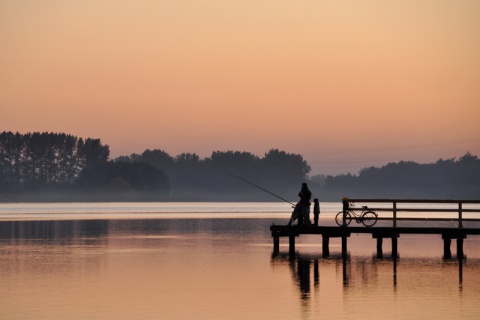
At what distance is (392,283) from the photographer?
34906 millimetres

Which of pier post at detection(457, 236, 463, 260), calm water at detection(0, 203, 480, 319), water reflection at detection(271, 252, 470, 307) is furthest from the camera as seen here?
pier post at detection(457, 236, 463, 260)

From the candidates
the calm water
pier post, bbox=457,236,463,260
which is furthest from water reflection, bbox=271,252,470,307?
pier post, bbox=457,236,463,260

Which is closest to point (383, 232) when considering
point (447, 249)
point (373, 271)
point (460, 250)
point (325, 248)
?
point (325, 248)

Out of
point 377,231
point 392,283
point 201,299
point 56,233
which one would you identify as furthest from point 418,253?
point 56,233

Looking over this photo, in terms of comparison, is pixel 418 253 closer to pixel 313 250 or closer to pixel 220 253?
pixel 313 250

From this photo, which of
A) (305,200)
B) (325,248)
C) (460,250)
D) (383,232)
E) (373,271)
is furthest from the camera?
(325,248)

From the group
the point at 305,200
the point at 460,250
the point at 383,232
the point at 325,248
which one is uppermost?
the point at 305,200

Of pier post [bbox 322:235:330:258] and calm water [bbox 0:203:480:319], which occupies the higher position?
pier post [bbox 322:235:330:258]

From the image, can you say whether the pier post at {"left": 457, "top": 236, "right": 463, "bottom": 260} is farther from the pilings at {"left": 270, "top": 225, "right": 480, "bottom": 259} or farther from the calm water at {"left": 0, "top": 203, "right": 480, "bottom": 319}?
the calm water at {"left": 0, "top": 203, "right": 480, "bottom": 319}

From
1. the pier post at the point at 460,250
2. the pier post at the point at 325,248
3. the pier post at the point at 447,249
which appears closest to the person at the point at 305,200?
the pier post at the point at 325,248

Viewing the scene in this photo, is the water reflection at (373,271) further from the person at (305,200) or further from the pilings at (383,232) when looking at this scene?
the person at (305,200)

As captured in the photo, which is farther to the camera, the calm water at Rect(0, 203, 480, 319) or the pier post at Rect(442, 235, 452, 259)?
the pier post at Rect(442, 235, 452, 259)

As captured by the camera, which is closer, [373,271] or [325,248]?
[373,271]

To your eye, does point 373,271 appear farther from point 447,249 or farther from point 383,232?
point 447,249
